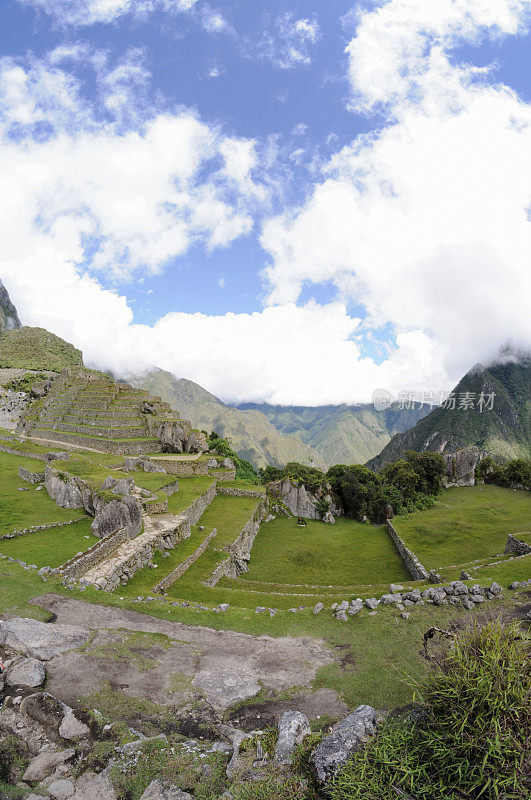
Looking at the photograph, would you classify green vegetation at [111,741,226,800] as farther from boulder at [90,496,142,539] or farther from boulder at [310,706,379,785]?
boulder at [90,496,142,539]

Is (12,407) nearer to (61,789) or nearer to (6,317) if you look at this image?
(61,789)

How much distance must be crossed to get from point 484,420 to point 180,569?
6974 inches

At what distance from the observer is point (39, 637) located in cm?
867

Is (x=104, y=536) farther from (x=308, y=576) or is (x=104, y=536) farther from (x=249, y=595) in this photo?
(x=308, y=576)

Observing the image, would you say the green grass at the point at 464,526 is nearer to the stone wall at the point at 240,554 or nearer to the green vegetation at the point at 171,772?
the stone wall at the point at 240,554

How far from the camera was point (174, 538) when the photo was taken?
60.4 ft

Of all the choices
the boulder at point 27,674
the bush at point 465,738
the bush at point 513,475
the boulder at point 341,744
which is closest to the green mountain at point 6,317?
the bush at point 513,475

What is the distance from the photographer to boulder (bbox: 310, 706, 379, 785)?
14.2 ft

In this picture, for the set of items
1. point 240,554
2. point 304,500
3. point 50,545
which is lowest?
point 240,554

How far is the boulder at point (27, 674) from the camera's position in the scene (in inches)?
279

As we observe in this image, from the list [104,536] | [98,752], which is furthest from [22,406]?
[98,752]

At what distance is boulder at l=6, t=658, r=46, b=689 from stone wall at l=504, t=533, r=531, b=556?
20.3m

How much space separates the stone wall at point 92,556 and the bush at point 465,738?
1228 cm

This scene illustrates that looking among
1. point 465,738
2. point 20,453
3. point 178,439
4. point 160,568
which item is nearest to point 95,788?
point 465,738
